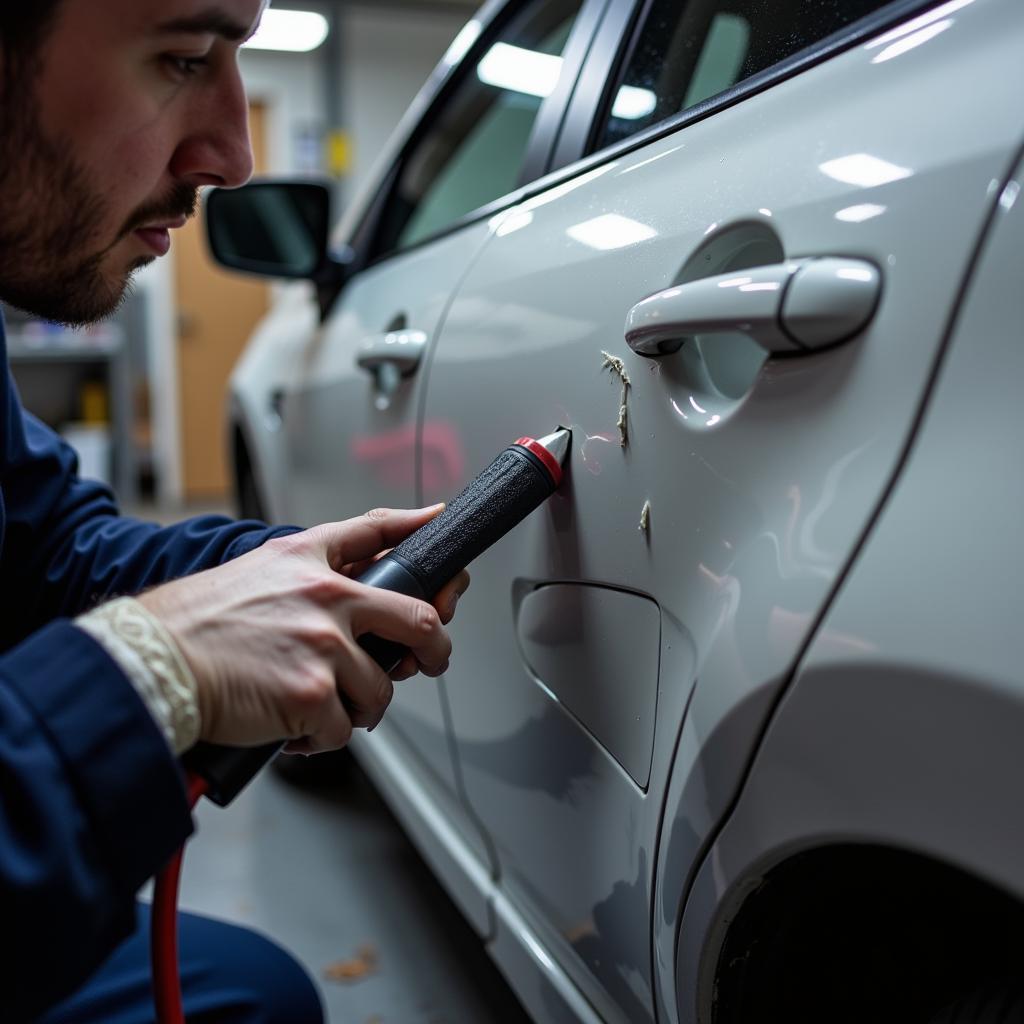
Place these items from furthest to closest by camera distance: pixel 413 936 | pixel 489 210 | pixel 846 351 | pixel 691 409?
pixel 413 936
pixel 489 210
pixel 691 409
pixel 846 351

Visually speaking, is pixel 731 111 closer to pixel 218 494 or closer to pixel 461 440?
pixel 461 440

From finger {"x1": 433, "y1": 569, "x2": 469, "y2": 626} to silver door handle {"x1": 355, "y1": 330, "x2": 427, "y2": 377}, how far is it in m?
0.44

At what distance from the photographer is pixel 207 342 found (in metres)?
6.18

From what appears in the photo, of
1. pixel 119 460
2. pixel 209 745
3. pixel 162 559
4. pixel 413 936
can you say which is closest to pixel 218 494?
pixel 119 460

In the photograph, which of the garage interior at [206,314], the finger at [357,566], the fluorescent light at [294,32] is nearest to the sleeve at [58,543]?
the finger at [357,566]

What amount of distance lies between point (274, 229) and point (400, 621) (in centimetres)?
126

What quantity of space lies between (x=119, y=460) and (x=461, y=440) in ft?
16.0

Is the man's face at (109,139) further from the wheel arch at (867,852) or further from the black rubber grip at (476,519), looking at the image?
the wheel arch at (867,852)

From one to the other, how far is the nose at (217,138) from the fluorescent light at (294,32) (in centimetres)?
567

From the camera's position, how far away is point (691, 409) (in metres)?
0.65

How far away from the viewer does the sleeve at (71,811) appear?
1.61 ft

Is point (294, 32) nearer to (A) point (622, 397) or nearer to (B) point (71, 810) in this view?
(A) point (622, 397)

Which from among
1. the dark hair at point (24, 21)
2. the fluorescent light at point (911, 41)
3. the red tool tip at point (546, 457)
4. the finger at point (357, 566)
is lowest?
the finger at point (357, 566)

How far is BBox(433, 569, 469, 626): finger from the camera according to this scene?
730mm
